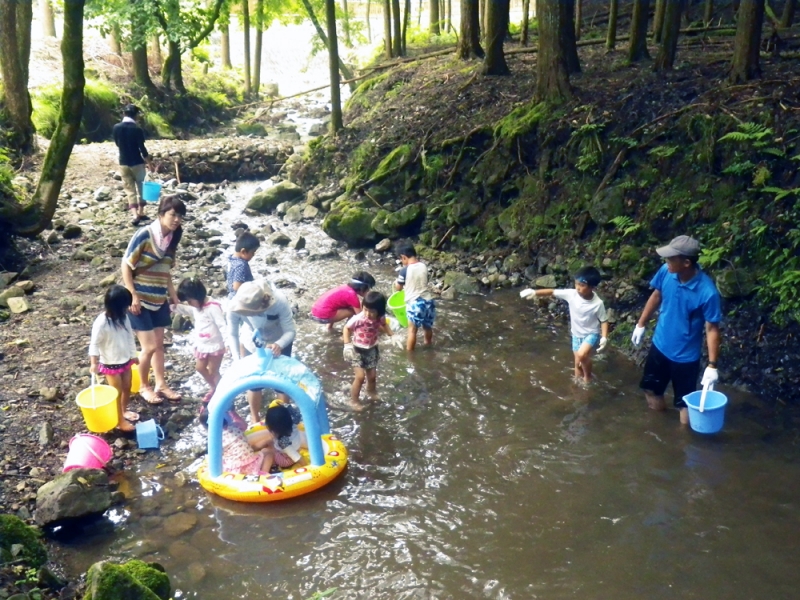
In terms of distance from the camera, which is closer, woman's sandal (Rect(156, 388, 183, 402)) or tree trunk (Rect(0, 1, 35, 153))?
woman's sandal (Rect(156, 388, 183, 402))

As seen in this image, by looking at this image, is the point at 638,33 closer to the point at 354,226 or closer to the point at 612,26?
the point at 612,26

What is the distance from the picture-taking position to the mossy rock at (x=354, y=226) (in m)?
13.6

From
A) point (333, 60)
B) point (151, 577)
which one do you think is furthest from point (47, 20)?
point (151, 577)

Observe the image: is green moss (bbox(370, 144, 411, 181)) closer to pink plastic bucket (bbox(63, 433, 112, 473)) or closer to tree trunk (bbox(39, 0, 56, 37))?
pink plastic bucket (bbox(63, 433, 112, 473))

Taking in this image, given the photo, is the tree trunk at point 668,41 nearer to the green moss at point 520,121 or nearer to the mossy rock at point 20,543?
the green moss at point 520,121

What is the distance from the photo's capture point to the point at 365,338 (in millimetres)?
7629

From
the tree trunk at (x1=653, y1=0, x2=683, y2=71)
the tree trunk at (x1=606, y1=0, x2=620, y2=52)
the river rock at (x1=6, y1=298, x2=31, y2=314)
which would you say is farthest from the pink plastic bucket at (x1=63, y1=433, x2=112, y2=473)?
the tree trunk at (x1=606, y1=0, x2=620, y2=52)

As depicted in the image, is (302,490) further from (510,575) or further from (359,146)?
(359,146)

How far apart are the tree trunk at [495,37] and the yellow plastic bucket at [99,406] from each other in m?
Result: 11.1

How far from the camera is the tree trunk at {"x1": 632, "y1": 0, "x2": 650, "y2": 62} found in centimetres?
1274

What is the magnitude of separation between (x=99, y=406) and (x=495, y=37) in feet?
37.5

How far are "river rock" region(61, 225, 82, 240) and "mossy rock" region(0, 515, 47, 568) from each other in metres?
8.46

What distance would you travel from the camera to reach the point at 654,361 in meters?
7.23

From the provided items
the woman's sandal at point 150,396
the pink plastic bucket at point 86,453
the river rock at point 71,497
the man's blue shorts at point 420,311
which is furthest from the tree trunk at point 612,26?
the river rock at point 71,497
